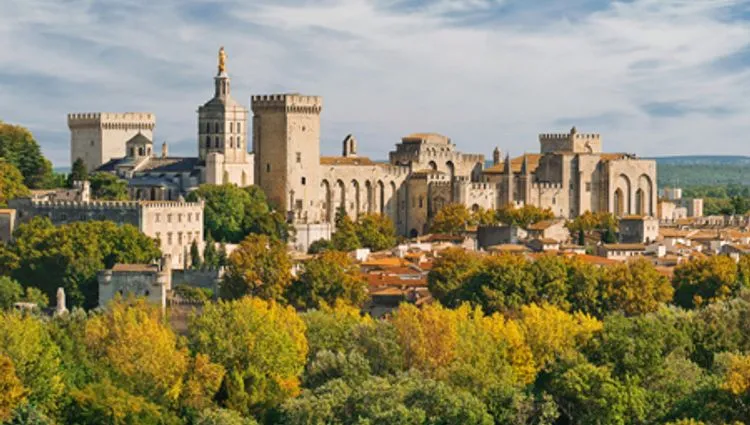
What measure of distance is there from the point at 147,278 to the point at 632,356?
22.4 metres

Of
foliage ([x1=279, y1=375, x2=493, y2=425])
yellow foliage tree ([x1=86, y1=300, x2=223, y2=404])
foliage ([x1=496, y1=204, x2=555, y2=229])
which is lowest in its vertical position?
foliage ([x1=279, y1=375, x2=493, y2=425])

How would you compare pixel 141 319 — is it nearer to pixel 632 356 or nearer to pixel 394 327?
pixel 394 327

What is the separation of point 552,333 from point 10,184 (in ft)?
Result: 123

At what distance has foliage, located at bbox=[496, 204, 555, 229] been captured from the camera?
10412 cm

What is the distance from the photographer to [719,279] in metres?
74.2

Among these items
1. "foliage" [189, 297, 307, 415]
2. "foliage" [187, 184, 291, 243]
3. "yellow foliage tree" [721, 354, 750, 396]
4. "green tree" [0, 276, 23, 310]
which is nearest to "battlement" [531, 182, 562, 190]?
"foliage" [187, 184, 291, 243]

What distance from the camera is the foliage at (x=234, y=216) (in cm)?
9169

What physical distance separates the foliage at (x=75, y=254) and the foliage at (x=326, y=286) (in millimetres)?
7094

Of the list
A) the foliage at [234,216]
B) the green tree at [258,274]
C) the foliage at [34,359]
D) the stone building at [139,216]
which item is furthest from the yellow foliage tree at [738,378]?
the foliage at [234,216]

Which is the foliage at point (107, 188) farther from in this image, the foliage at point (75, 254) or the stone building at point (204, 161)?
the foliage at point (75, 254)

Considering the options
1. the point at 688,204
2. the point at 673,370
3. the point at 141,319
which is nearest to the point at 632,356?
the point at 673,370

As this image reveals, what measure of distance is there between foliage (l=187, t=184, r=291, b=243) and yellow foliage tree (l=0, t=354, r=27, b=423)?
3729 centimetres

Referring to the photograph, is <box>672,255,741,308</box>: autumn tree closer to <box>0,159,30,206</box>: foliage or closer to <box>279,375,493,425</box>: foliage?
<box>279,375,493,425</box>: foliage

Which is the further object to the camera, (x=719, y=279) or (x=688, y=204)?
(x=688, y=204)
